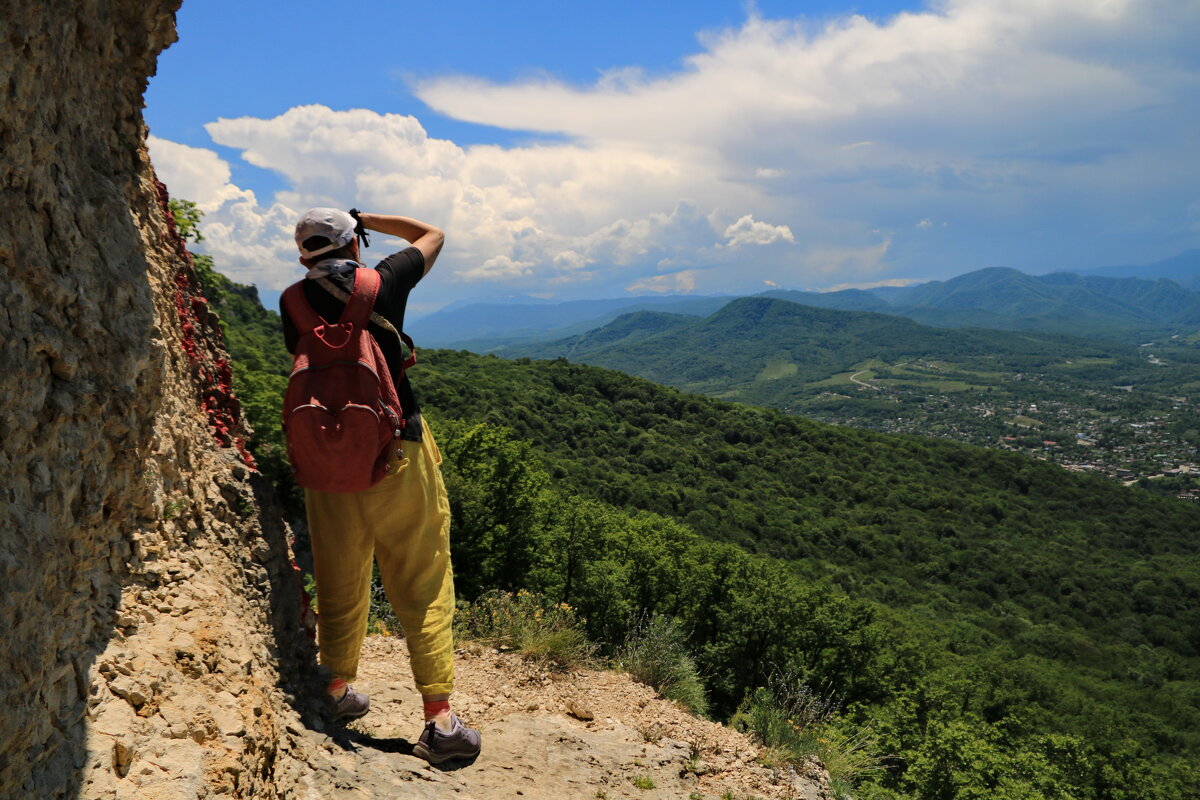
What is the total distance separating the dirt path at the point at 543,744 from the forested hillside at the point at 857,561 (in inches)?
58.7

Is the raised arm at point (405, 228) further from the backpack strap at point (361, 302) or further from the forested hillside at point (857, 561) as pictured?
the forested hillside at point (857, 561)

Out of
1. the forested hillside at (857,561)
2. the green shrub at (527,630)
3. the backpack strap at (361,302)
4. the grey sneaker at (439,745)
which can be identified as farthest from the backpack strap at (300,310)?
the green shrub at (527,630)

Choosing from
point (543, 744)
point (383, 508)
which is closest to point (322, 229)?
point (383, 508)

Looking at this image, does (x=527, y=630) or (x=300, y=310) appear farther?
(x=527, y=630)

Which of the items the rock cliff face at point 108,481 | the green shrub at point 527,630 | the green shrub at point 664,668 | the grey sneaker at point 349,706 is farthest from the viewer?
the green shrub at point 664,668

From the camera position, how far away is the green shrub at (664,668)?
18.9ft

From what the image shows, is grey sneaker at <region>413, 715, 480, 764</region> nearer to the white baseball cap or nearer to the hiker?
the hiker

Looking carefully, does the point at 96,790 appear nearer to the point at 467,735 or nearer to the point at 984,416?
the point at 467,735

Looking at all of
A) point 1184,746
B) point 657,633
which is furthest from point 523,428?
point 657,633

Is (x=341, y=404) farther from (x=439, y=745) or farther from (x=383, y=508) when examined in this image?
(x=439, y=745)

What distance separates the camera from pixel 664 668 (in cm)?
596

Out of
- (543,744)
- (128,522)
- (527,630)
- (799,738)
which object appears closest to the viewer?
(128,522)

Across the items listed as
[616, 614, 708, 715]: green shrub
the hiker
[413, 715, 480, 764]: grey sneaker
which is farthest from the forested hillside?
[413, 715, 480, 764]: grey sneaker

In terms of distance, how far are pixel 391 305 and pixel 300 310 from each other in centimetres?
41
